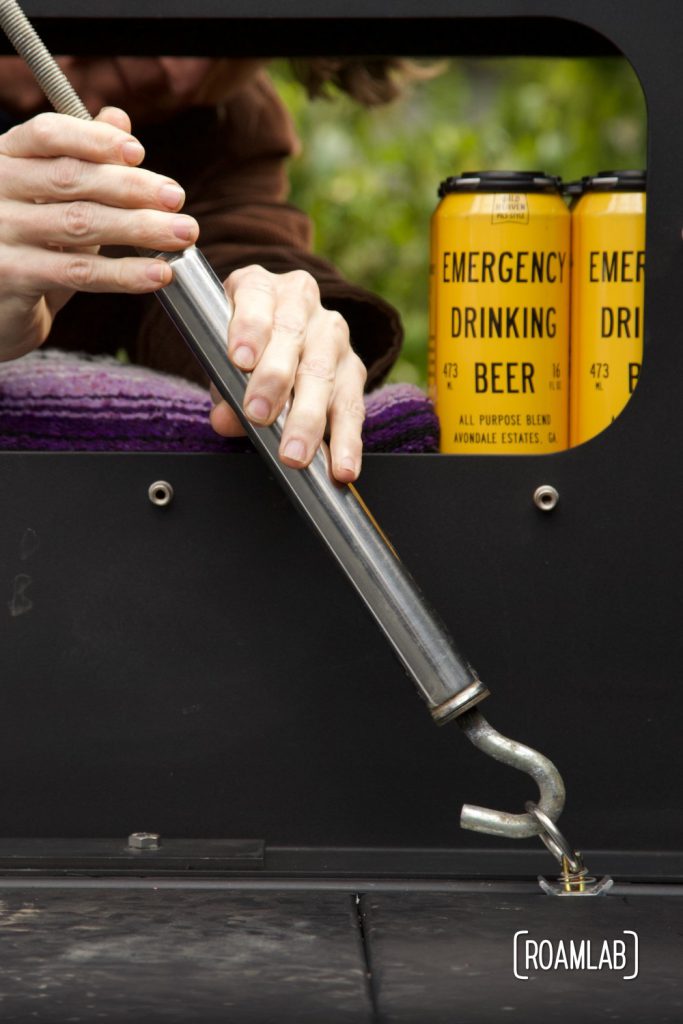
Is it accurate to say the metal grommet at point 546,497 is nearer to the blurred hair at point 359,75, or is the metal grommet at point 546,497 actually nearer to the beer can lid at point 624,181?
the beer can lid at point 624,181

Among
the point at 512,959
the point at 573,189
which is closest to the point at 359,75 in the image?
the point at 573,189

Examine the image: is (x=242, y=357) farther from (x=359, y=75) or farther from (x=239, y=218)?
(x=359, y=75)

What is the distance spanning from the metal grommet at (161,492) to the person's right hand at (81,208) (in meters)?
0.14

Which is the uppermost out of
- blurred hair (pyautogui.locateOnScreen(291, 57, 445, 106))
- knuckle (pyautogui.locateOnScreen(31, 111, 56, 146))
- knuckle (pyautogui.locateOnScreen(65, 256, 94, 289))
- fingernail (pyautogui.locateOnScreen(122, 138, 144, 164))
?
blurred hair (pyautogui.locateOnScreen(291, 57, 445, 106))

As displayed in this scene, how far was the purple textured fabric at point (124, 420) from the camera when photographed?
1.01m

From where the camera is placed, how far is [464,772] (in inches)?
37.6

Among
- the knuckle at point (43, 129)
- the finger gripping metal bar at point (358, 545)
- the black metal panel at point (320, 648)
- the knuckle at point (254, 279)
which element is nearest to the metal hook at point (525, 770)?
the finger gripping metal bar at point (358, 545)

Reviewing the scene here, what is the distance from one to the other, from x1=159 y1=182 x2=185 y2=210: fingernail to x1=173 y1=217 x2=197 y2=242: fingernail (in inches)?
0.5

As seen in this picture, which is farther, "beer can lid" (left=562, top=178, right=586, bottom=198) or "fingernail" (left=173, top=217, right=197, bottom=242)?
"beer can lid" (left=562, top=178, right=586, bottom=198)

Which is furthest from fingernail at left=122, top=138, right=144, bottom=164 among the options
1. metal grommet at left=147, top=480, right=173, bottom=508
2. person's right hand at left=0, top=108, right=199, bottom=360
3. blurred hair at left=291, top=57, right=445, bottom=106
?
blurred hair at left=291, top=57, right=445, bottom=106

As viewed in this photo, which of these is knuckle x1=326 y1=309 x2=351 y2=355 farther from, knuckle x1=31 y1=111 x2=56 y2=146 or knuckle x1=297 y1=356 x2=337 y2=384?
knuckle x1=31 y1=111 x2=56 y2=146

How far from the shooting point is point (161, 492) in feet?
3.08

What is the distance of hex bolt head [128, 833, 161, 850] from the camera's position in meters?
0.94

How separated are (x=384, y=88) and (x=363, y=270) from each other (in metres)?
2.39
